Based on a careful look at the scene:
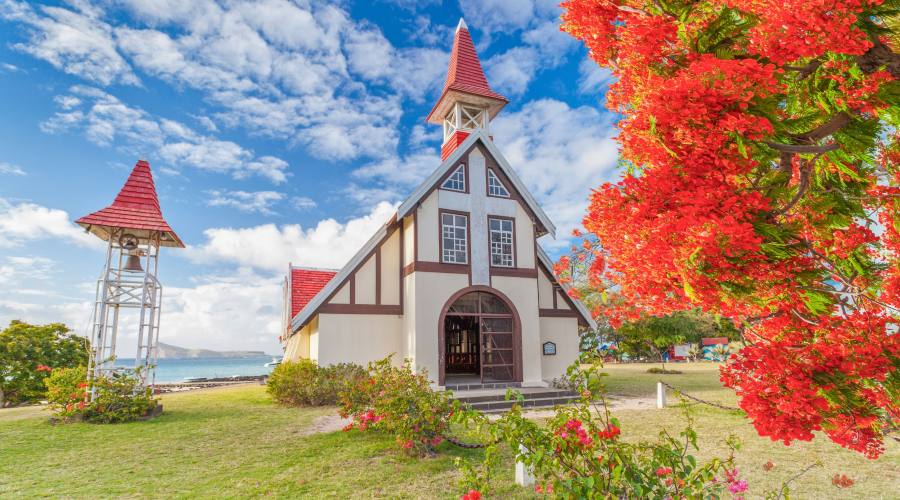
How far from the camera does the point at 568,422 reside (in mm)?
3582

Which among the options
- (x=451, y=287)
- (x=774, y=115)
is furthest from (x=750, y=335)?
(x=451, y=287)

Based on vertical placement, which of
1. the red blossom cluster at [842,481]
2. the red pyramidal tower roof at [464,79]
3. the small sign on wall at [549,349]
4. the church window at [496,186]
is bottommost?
the red blossom cluster at [842,481]

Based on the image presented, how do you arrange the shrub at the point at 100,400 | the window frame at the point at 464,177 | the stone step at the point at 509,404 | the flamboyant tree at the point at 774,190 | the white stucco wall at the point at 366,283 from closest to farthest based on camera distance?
1. the flamboyant tree at the point at 774,190
2. the shrub at the point at 100,400
3. the stone step at the point at 509,404
4. the white stucco wall at the point at 366,283
5. the window frame at the point at 464,177

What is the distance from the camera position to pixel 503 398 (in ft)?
44.4

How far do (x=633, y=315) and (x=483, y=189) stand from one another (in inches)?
473

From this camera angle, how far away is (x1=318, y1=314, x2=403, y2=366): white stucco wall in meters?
14.1

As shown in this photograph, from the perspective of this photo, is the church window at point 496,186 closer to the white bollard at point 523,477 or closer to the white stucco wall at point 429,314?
the white stucco wall at point 429,314

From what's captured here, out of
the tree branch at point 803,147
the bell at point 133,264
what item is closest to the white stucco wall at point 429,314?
the bell at point 133,264

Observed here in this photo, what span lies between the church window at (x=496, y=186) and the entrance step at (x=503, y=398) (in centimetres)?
677

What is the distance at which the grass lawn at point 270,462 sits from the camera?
602 cm

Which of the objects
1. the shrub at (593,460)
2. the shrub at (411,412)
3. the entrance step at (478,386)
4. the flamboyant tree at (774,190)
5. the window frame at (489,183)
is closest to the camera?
the flamboyant tree at (774,190)

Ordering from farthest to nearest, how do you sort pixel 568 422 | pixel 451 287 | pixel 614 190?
pixel 451 287 < pixel 568 422 < pixel 614 190

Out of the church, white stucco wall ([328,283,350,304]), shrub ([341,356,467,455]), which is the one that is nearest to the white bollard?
shrub ([341,356,467,455])

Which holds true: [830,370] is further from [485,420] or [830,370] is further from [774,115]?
[485,420]
